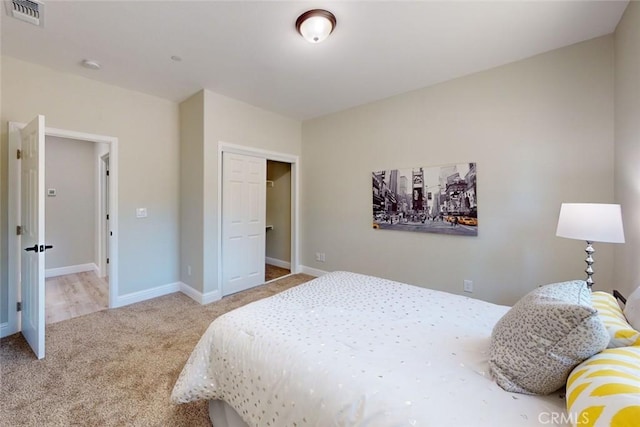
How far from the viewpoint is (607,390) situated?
0.63 meters

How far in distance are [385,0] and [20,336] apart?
13.9 feet

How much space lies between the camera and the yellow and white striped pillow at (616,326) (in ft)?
2.81

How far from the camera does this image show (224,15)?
192cm

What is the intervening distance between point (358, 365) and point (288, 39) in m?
2.42

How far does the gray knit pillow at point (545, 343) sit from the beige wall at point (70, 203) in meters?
5.93

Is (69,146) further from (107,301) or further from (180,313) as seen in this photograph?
(180,313)

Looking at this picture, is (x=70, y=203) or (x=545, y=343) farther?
(x=70, y=203)

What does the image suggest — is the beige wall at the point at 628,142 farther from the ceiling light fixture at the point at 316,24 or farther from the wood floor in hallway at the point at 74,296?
the wood floor in hallway at the point at 74,296

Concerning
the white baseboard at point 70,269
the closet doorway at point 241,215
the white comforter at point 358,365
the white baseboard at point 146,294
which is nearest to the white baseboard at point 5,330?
the white baseboard at point 146,294

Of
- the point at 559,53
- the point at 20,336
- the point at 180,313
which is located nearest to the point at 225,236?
the point at 180,313

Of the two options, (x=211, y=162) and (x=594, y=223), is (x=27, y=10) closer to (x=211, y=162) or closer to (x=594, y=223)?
(x=211, y=162)

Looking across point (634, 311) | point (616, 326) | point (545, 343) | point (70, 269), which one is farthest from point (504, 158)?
point (70, 269)

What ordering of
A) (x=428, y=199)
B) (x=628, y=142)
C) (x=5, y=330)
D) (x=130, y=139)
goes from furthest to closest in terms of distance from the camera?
(x=130, y=139), (x=428, y=199), (x=5, y=330), (x=628, y=142)

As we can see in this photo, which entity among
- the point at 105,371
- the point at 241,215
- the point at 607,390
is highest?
the point at 241,215
